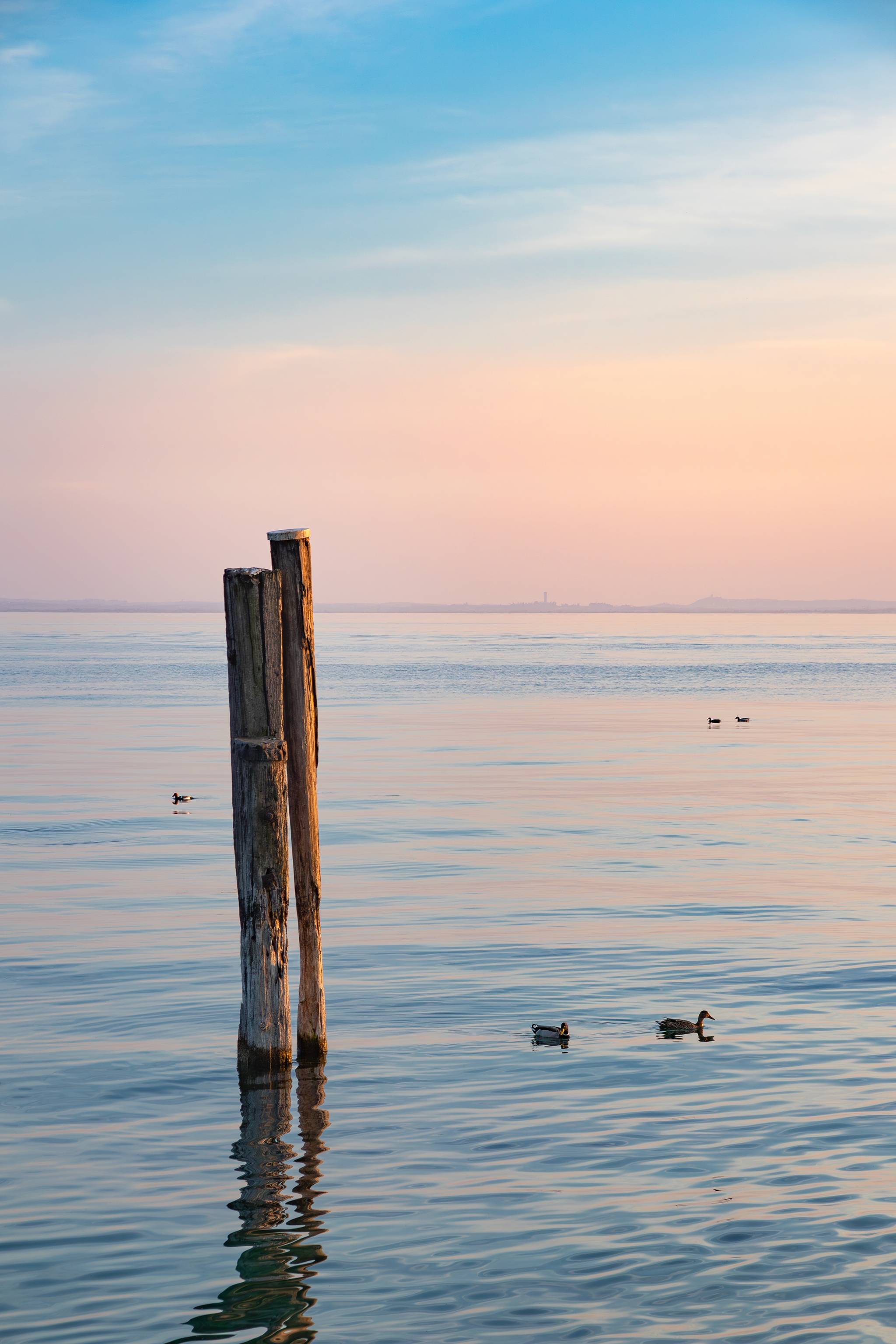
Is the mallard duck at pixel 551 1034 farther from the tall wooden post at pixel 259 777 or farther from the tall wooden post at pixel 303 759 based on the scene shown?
the tall wooden post at pixel 259 777

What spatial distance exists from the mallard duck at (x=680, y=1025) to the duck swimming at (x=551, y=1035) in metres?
0.91

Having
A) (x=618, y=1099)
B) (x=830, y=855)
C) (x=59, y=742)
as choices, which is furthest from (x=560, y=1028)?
(x=59, y=742)

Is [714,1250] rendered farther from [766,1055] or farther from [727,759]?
[727,759]

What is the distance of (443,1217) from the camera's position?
8531 millimetres

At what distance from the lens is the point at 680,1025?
12453 millimetres

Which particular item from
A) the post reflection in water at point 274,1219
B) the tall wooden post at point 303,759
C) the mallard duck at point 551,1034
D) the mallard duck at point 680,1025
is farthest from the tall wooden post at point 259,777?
the mallard duck at point 680,1025

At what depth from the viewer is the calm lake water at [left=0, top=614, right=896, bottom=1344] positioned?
7602mm

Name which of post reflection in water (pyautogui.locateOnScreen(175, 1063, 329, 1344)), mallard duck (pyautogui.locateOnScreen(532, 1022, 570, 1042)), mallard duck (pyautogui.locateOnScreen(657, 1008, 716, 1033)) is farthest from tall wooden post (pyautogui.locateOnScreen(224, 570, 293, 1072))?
mallard duck (pyautogui.locateOnScreen(657, 1008, 716, 1033))

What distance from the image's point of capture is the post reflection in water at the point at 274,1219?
730 cm

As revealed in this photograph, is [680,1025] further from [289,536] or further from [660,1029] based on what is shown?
[289,536]

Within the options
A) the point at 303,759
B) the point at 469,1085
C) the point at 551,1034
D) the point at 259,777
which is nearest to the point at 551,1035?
the point at 551,1034

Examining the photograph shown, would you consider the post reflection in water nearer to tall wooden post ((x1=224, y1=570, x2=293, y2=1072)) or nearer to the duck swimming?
tall wooden post ((x1=224, y1=570, x2=293, y2=1072))

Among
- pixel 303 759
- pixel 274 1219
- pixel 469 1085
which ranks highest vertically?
pixel 303 759

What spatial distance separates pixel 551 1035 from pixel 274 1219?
426 cm
